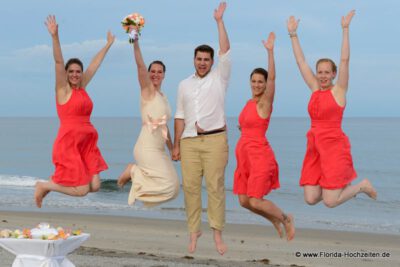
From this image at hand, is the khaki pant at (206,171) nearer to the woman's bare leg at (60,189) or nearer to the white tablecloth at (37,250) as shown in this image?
the woman's bare leg at (60,189)

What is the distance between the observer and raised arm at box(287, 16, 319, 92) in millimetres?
9297

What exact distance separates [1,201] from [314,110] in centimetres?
1659

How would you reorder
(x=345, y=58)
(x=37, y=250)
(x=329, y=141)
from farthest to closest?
(x=329, y=141), (x=345, y=58), (x=37, y=250)

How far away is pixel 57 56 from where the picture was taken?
31.1 feet

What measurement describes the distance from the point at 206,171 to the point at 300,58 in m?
1.70

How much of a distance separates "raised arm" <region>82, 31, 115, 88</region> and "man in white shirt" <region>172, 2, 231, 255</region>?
1.01 metres

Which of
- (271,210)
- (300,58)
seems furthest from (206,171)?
(300,58)

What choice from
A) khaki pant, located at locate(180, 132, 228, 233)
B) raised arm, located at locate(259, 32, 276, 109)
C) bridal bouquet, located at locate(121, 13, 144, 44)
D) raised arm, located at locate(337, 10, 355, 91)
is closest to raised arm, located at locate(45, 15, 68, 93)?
bridal bouquet, located at locate(121, 13, 144, 44)

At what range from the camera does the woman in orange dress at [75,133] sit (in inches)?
382

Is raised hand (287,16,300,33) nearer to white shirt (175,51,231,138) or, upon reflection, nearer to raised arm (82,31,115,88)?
white shirt (175,51,231,138)

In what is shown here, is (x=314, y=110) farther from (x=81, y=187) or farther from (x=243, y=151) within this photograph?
(x=81, y=187)

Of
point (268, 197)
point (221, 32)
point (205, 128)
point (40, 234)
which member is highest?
point (221, 32)

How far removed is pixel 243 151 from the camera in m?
9.58

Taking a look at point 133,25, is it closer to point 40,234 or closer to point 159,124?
point 159,124
